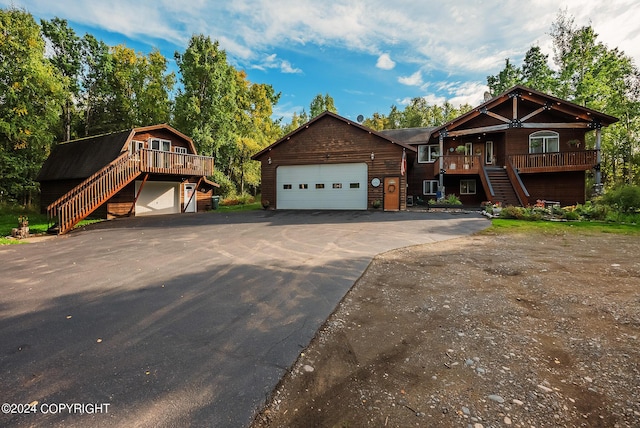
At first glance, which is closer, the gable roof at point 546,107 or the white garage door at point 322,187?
the gable roof at point 546,107

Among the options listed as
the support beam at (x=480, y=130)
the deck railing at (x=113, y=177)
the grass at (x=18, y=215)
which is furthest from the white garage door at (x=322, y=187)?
the grass at (x=18, y=215)

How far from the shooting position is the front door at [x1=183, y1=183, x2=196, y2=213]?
21508mm

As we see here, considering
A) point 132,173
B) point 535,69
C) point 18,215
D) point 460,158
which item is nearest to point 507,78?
point 535,69

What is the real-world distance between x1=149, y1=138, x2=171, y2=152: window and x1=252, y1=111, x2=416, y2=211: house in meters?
5.81

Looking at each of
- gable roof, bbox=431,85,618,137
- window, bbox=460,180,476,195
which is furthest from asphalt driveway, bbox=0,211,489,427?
window, bbox=460,180,476,195

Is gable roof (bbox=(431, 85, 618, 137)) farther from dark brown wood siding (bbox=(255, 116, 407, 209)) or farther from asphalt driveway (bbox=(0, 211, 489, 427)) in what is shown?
asphalt driveway (bbox=(0, 211, 489, 427))

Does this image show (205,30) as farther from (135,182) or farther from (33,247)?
(33,247)

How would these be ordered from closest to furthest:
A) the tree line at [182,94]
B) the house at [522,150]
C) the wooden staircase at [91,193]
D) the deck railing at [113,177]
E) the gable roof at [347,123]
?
the wooden staircase at [91,193], the deck railing at [113,177], the gable roof at [347,123], the house at [522,150], the tree line at [182,94]

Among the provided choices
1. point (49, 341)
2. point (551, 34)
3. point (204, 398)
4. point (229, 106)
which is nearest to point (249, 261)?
point (49, 341)

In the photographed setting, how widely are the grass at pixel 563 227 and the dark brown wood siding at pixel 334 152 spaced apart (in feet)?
25.0

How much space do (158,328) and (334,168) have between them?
56.0 ft

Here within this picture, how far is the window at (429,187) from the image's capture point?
24.1 metres

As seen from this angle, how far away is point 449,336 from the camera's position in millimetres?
3092

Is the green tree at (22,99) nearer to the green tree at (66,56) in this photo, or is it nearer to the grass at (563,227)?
the green tree at (66,56)
